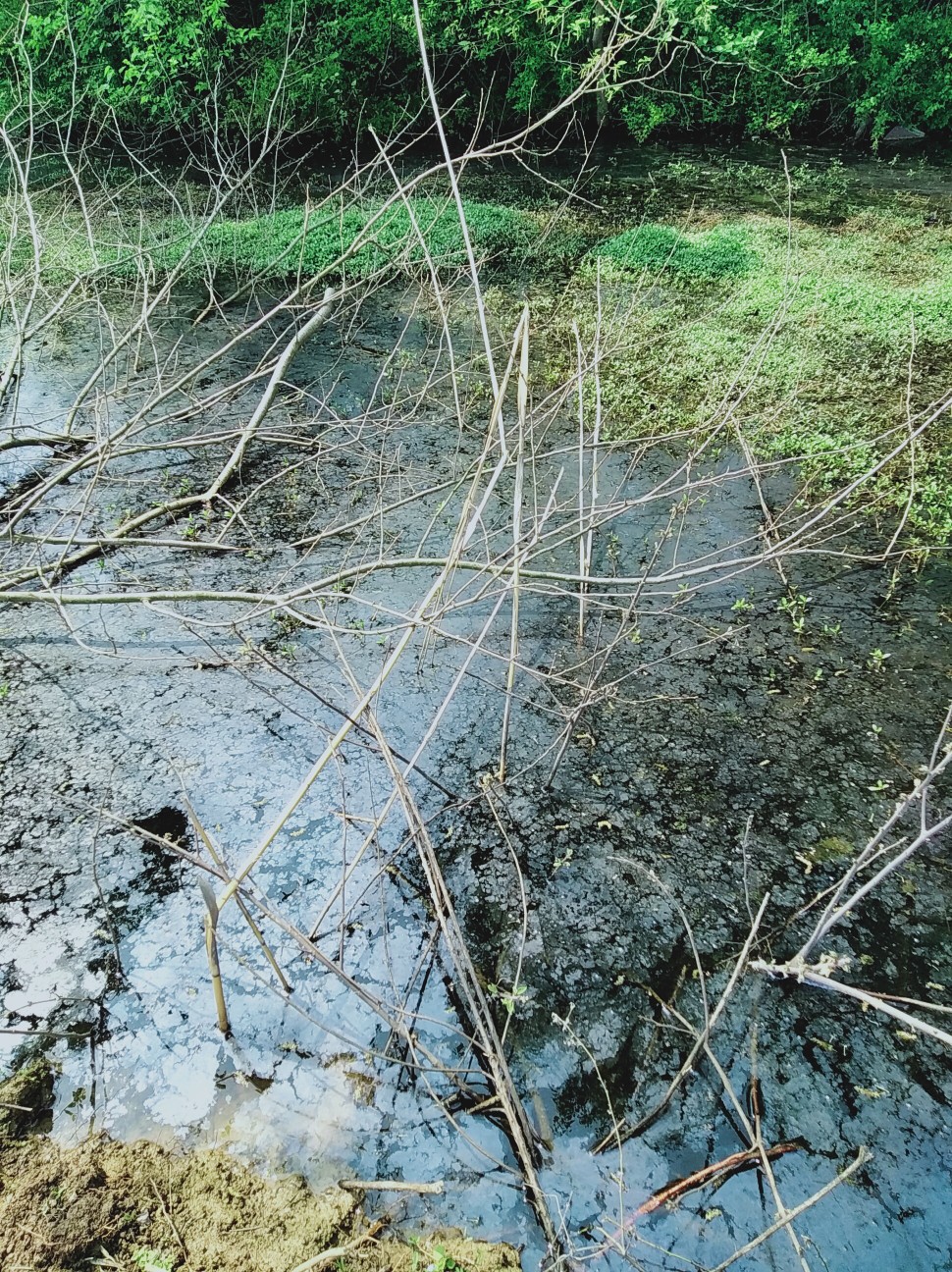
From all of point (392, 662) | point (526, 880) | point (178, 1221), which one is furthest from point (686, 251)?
point (178, 1221)

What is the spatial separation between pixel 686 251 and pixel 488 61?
5164 mm

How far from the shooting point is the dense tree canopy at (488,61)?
8.26 meters

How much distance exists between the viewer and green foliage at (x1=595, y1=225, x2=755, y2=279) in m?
6.95

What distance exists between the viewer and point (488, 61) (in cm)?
1020

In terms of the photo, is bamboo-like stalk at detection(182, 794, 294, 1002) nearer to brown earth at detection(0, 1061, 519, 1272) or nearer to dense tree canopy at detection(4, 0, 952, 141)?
brown earth at detection(0, 1061, 519, 1272)

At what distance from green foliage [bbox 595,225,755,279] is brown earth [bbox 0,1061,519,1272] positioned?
6860 mm

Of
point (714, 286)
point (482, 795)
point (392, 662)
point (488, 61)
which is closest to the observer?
point (392, 662)

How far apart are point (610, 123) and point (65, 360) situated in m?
8.99

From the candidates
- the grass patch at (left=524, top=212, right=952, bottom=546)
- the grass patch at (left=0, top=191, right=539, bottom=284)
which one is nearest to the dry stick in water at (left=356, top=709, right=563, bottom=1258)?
the grass patch at (left=524, top=212, right=952, bottom=546)

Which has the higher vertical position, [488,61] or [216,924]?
[488,61]

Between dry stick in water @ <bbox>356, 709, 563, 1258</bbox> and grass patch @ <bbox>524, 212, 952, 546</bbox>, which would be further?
grass patch @ <bbox>524, 212, 952, 546</bbox>

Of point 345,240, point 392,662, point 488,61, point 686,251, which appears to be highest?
point 488,61

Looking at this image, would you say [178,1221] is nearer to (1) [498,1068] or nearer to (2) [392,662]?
(1) [498,1068]

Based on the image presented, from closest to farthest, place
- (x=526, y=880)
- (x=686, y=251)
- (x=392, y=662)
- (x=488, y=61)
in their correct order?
1. (x=392, y=662)
2. (x=526, y=880)
3. (x=686, y=251)
4. (x=488, y=61)
